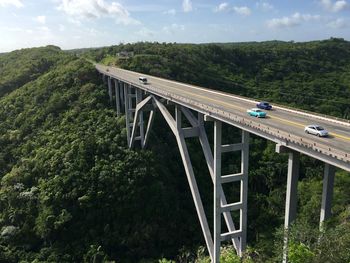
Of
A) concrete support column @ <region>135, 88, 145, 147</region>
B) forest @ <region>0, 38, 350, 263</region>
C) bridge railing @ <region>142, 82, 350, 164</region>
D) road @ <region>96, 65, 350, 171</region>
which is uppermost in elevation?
bridge railing @ <region>142, 82, 350, 164</region>

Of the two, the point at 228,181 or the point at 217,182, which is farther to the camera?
the point at 228,181

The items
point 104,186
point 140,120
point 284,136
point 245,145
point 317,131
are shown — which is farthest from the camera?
point 140,120

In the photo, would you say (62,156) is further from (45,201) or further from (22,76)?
(22,76)

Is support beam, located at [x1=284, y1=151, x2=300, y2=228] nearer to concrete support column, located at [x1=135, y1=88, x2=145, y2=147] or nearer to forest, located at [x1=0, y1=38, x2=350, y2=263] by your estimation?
forest, located at [x1=0, y1=38, x2=350, y2=263]

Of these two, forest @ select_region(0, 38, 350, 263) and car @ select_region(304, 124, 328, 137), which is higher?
car @ select_region(304, 124, 328, 137)

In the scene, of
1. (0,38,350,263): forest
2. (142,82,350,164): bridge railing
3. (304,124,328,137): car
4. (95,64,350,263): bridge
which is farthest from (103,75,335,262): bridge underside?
(0,38,350,263): forest

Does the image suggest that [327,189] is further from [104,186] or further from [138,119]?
[138,119]

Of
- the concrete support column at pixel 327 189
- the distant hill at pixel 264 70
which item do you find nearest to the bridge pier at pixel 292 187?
the concrete support column at pixel 327 189

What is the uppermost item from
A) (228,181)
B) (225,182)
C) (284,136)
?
(284,136)

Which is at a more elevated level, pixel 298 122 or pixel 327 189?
pixel 298 122

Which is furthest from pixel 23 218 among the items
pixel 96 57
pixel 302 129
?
pixel 96 57

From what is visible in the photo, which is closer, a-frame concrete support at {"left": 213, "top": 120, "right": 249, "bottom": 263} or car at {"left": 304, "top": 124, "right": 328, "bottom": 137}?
car at {"left": 304, "top": 124, "right": 328, "bottom": 137}

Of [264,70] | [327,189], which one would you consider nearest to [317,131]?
[327,189]
